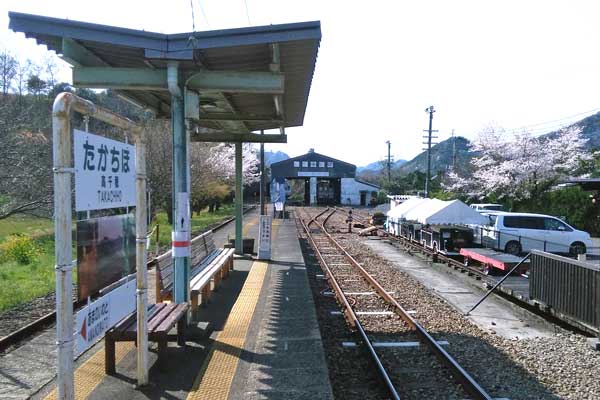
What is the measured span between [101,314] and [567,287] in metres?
8.16

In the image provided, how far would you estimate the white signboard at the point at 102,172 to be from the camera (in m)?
3.76

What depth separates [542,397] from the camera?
6.07 metres

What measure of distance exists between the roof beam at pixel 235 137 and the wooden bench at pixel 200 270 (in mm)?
2310

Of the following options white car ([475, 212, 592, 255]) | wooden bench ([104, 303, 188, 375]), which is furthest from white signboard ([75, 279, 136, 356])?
white car ([475, 212, 592, 255])

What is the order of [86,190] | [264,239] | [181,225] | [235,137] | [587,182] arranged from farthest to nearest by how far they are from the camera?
[264,239] < [235,137] < [587,182] < [181,225] < [86,190]

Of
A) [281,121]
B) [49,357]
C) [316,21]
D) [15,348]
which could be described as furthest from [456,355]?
[281,121]

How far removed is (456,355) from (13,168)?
1263 cm

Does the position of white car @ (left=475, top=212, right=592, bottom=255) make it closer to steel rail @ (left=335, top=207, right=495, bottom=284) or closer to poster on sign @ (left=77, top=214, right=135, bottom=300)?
steel rail @ (left=335, top=207, right=495, bottom=284)

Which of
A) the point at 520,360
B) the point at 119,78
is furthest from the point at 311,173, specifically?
the point at 119,78

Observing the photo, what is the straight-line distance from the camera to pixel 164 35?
21.7 feet

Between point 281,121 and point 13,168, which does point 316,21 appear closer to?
point 281,121

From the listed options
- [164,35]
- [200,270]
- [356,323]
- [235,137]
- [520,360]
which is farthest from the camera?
[235,137]

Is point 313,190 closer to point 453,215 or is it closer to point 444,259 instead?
point 453,215

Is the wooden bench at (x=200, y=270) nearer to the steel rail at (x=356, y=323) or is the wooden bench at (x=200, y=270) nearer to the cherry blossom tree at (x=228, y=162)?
the steel rail at (x=356, y=323)
